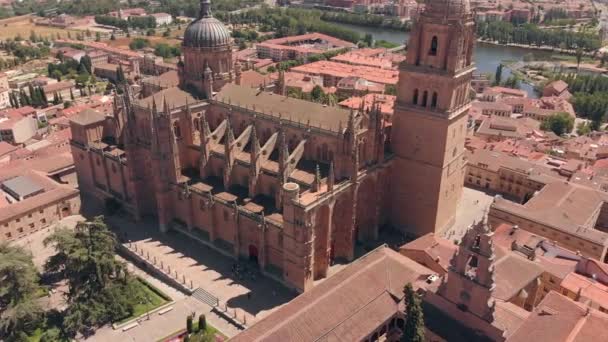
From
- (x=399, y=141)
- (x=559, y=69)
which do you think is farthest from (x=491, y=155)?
(x=559, y=69)

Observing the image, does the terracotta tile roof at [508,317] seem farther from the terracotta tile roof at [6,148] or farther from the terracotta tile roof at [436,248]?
the terracotta tile roof at [6,148]

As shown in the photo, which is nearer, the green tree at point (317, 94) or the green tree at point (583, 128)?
the green tree at point (583, 128)

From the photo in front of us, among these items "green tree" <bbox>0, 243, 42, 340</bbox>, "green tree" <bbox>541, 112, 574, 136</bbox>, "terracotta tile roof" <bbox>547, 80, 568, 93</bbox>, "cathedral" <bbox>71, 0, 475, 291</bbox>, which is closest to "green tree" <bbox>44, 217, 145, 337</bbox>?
"green tree" <bbox>0, 243, 42, 340</bbox>

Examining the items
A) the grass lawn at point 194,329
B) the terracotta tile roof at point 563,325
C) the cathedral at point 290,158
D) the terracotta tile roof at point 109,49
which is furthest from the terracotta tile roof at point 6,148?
Result: the terracotta tile roof at point 563,325

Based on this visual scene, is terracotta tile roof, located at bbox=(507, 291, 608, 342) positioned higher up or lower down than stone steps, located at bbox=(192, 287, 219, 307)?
Answer: higher up

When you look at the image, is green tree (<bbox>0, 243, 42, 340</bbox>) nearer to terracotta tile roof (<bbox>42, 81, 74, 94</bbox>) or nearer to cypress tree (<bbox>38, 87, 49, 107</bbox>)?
cypress tree (<bbox>38, 87, 49, 107</bbox>)

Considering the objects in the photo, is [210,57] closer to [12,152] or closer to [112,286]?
[112,286]
